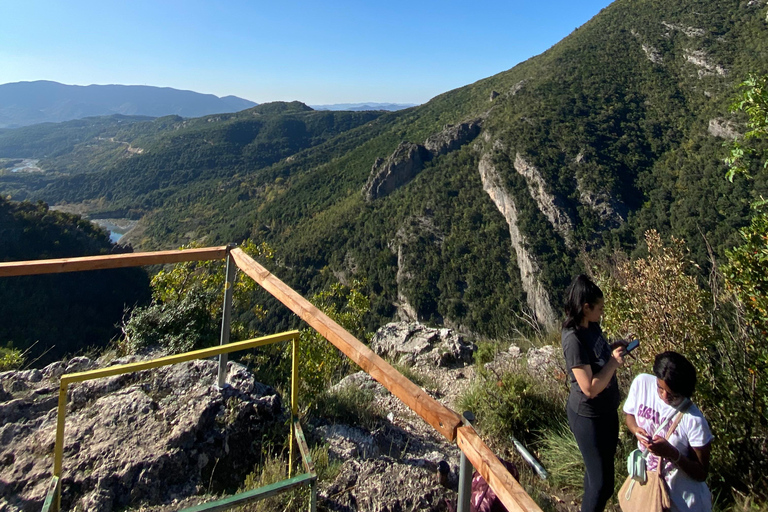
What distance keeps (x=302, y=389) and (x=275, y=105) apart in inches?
7687

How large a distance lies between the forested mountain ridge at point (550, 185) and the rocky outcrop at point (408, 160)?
41 cm

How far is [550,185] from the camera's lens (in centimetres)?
5034

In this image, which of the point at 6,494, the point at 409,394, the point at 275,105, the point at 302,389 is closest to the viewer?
the point at 409,394

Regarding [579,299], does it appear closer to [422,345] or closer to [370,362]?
[370,362]

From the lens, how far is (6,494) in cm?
174

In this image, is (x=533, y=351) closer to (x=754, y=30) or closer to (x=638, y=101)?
(x=638, y=101)

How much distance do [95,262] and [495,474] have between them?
2.35 meters

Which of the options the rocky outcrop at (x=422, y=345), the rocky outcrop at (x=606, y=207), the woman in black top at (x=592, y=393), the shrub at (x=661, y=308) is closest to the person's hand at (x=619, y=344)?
the woman in black top at (x=592, y=393)

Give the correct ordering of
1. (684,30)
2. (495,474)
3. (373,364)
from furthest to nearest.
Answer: (684,30) → (373,364) → (495,474)

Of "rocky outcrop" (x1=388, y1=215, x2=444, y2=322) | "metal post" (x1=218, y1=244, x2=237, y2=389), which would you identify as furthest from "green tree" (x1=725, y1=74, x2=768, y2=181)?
"rocky outcrop" (x1=388, y1=215, x2=444, y2=322)

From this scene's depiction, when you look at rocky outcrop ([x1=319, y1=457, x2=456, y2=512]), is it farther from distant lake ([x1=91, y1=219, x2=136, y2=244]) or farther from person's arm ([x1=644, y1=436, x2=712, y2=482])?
distant lake ([x1=91, y1=219, x2=136, y2=244])

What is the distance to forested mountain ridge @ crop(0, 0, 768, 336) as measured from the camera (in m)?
43.3

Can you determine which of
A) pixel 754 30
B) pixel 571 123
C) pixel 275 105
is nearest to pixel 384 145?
pixel 571 123

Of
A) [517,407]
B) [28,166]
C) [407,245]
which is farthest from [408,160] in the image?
[28,166]
